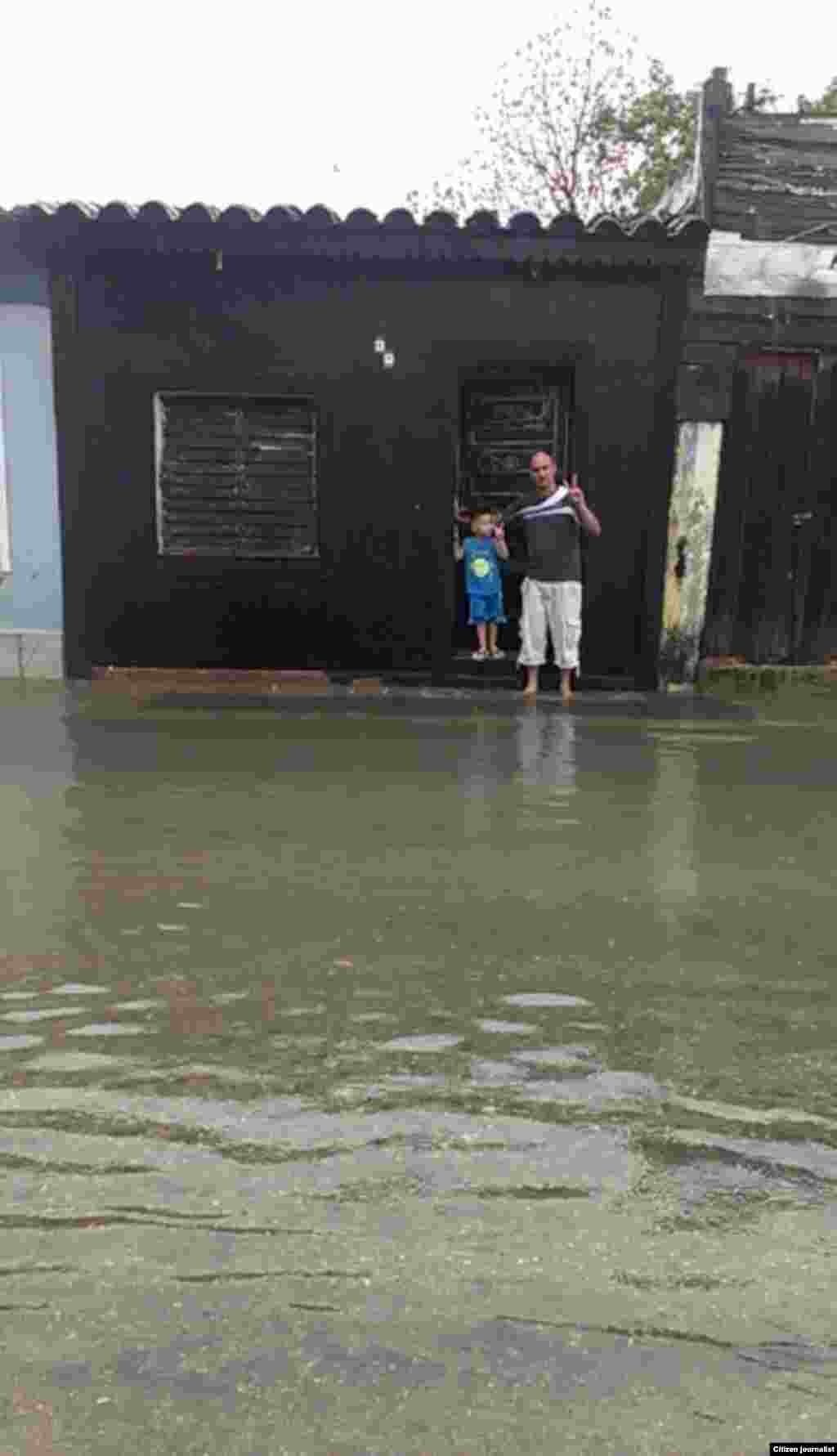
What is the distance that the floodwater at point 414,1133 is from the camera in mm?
1896

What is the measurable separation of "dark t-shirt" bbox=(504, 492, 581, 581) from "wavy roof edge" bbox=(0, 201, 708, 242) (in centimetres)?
184

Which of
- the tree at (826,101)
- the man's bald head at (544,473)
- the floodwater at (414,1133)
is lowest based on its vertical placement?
the floodwater at (414,1133)

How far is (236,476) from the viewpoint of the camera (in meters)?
9.32

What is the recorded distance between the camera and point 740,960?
3.80 metres

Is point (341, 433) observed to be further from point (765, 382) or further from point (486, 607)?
point (765, 382)

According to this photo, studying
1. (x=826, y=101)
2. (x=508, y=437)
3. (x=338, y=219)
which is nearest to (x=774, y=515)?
(x=508, y=437)

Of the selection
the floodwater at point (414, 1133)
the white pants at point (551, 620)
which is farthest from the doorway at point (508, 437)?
the floodwater at point (414, 1133)

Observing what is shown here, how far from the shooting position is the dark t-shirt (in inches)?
346

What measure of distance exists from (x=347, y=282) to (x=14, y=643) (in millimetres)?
3682

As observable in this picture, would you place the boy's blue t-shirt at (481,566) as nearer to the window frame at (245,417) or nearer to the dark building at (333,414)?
the dark building at (333,414)

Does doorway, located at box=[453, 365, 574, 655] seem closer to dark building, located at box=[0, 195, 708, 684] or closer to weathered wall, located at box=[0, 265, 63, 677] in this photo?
dark building, located at box=[0, 195, 708, 684]

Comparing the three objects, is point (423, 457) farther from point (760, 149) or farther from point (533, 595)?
point (760, 149)

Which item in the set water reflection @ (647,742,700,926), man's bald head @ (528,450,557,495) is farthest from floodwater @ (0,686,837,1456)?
man's bald head @ (528,450,557,495)

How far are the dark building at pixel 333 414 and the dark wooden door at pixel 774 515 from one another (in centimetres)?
52
